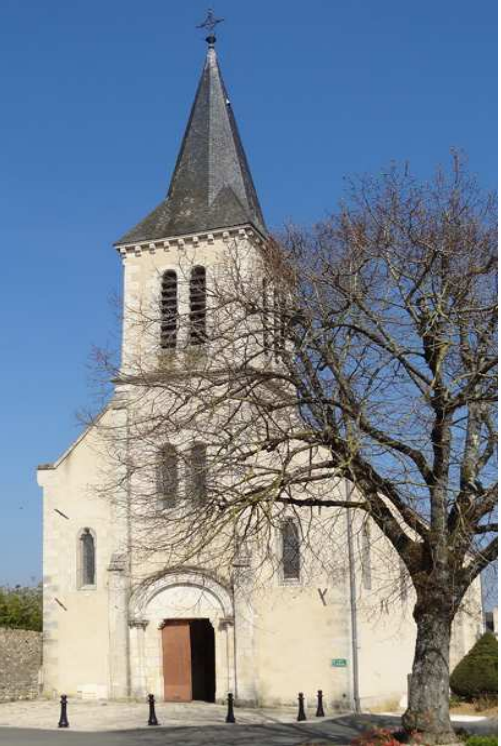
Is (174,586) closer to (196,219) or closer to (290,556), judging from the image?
(290,556)

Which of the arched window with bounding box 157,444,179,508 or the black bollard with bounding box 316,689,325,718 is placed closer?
the arched window with bounding box 157,444,179,508

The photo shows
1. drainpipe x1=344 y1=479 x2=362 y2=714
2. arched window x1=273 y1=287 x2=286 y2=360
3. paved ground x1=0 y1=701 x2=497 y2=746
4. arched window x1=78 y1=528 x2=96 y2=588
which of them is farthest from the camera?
arched window x1=78 y1=528 x2=96 y2=588

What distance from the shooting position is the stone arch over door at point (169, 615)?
2359 cm

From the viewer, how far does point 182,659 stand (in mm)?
24641

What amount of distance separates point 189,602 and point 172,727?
5066 millimetres

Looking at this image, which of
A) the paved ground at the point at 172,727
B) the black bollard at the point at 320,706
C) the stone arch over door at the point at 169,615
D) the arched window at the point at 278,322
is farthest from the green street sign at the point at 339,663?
the arched window at the point at 278,322

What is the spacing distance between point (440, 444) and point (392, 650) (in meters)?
13.8

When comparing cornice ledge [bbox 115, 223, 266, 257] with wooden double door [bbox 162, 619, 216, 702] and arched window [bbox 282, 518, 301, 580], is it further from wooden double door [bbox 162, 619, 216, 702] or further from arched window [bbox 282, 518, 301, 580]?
wooden double door [bbox 162, 619, 216, 702]

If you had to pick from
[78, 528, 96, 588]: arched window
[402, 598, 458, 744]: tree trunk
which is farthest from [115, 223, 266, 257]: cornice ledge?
[402, 598, 458, 744]: tree trunk

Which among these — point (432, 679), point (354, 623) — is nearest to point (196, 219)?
point (354, 623)

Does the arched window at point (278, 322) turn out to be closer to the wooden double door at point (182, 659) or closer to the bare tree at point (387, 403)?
the bare tree at point (387, 403)

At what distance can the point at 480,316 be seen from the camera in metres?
13.6

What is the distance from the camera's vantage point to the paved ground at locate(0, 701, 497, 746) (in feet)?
54.7

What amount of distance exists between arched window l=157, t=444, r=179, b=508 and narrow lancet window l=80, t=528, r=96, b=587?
10.4 meters
